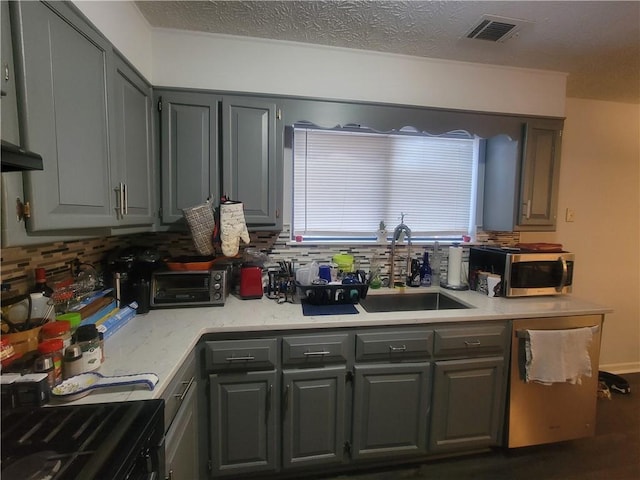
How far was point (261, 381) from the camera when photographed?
146 centimetres

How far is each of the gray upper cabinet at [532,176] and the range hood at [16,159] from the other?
2406 mm

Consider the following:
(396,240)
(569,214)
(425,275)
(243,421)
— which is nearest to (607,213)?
(569,214)

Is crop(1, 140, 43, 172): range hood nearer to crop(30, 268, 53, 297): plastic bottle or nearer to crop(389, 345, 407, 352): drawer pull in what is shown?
crop(30, 268, 53, 297): plastic bottle

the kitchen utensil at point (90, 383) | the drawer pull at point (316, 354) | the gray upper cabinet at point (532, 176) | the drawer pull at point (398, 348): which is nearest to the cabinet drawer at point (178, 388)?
the kitchen utensil at point (90, 383)

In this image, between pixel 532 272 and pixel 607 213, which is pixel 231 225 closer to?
pixel 532 272

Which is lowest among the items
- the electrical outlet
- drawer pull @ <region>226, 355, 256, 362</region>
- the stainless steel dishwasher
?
the stainless steel dishwasher

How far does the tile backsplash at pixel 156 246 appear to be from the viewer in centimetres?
117

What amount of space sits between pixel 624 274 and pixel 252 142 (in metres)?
3.40

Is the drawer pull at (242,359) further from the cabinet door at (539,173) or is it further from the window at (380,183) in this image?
the cabinet door at (539,173)

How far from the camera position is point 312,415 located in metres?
1.52

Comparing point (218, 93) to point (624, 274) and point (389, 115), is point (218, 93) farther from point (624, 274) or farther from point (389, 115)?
point (624, 274)

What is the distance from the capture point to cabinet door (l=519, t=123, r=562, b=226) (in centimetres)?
200

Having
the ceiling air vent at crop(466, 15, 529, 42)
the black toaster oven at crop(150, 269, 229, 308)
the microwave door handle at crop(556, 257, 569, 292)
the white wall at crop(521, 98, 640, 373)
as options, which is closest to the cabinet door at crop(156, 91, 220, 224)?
the black toaster oven at crop(150, 269, 229, 308)

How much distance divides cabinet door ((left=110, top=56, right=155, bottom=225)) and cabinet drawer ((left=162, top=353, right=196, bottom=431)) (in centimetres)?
67
